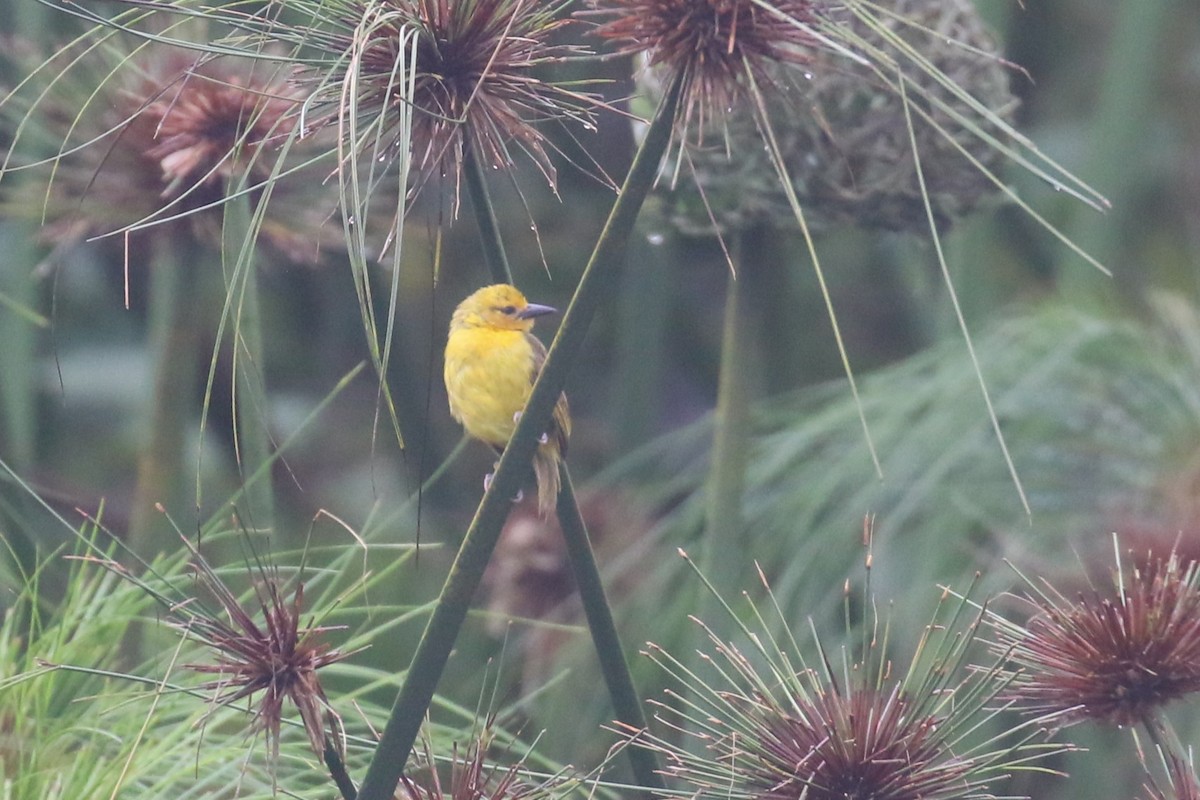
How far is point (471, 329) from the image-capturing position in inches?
50.2

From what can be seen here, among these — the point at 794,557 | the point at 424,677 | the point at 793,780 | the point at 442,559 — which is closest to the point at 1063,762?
the point at 794,557

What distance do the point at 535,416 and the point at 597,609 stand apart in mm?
154

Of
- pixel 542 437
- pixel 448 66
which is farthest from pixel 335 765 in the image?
pixel 448 66

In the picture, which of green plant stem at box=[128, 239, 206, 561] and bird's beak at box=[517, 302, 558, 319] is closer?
bird's beak at box=[517, 302, 558, 319]

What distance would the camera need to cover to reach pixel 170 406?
1.39 meters

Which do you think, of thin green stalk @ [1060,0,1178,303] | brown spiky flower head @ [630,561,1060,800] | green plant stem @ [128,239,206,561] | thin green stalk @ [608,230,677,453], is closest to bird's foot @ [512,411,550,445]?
brown spiky flower head @ [630,561,1060,800]

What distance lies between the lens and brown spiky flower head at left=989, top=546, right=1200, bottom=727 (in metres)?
0.69

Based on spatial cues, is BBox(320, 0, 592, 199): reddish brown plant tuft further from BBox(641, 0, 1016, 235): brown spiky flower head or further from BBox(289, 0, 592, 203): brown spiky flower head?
BBox(641, 0, 1016, 235): brown spiky flower head

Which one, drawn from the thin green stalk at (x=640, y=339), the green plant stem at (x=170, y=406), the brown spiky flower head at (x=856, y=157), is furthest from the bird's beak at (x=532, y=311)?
the thin green stalk at (x=640, y=339)

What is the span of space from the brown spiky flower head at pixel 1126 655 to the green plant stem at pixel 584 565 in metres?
0.19

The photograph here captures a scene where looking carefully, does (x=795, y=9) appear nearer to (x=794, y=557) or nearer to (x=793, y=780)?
(x=793, y=780)

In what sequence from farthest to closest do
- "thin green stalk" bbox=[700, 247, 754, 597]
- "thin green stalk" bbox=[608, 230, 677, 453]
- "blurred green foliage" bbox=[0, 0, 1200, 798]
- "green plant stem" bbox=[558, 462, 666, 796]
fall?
"thin green stalk" bbox=[608, 230, 677, 453]
"blurred green foliage" bbox=[0, 0, 1200, 798]
"thin green stalk" bbox=[700, 247, 754, 597]
"green plant stem" bbox=[558, 462, 666, 796]

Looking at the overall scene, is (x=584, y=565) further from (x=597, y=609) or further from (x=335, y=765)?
(x=335, y=765)

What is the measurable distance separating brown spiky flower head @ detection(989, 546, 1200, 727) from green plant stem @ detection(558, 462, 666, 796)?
19 cm
